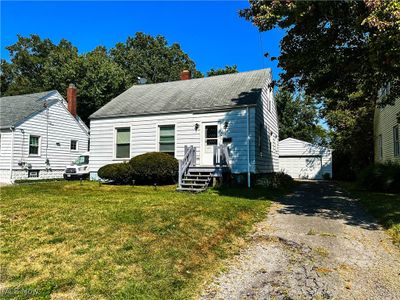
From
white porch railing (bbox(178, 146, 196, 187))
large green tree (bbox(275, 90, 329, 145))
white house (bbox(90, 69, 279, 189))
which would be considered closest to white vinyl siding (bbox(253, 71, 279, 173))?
white house (bbox(90, 69, 279, 189))

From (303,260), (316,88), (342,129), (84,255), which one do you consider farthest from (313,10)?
(342,129)

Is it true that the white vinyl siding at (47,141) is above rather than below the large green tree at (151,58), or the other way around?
below

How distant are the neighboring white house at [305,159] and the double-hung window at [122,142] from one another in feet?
53.2

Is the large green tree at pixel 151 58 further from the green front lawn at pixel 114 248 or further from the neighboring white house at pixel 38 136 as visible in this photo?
the green front lawn at pixel 114 248

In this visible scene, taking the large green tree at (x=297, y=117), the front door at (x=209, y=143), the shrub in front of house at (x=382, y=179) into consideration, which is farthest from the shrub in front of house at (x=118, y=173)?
the large green tree at (x=297, y=117)

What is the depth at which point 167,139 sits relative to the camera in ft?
52.0

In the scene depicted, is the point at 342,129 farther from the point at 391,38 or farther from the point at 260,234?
A: the point at 260,234

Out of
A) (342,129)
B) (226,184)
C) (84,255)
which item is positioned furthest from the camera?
(342,129)

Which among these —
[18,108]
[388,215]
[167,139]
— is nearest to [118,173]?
[167,139]

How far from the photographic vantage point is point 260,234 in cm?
608

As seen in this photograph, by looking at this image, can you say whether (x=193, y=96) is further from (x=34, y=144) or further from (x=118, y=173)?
(x=34, y=144)

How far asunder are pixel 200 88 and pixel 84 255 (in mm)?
14019

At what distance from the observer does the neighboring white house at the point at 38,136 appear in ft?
60.9

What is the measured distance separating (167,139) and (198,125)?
191 cm
